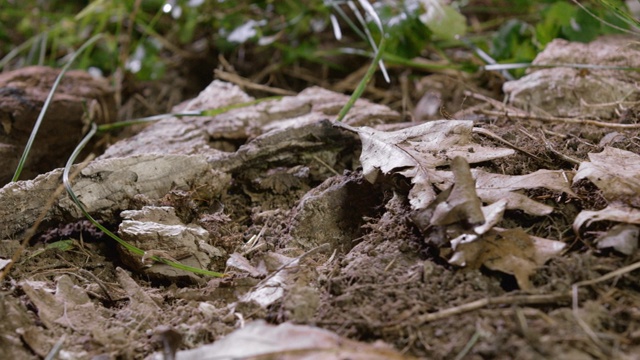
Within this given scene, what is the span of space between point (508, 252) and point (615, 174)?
409 millimetres

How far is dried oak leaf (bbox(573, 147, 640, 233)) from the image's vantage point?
132 centimetres

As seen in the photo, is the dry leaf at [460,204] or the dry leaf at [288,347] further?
the dry leaf at [460,204]

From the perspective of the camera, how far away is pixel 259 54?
142 inches

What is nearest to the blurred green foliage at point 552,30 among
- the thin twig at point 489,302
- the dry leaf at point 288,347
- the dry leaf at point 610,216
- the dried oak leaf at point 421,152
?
the dried oak leaf at point 421,152

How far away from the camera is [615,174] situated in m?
1.44

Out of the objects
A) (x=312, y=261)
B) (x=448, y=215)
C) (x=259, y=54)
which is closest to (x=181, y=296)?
(x=312, y=261)

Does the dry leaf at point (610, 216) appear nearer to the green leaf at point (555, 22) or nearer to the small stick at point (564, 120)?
the small stick at point (564, 120)

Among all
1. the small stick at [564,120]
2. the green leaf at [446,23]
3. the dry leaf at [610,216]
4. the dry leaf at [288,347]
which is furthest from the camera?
the green leaf at [446,23]

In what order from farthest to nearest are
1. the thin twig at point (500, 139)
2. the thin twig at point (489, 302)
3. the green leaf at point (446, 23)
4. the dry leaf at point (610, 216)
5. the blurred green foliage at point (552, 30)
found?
the green leaf at point (446, 23)
the blurred green foliage at point (552, 30)
the thin twig at point (500, 139)
the dry leaf at point (610, 216)
the thin twig at point (489, 302)

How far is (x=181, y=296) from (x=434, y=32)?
2.06 m

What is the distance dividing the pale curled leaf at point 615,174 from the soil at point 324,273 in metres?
0.05

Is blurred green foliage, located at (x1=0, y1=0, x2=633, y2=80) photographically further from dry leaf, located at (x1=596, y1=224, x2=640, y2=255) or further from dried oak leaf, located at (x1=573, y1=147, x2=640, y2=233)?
dry leaf, located at (x1=596, y1=224, x2=640, y2=255)

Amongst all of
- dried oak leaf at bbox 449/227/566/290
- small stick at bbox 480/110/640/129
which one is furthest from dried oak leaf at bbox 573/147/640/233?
small stick at bbox 480/110/640/129

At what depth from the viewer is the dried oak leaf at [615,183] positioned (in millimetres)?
1318
